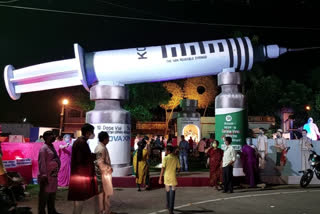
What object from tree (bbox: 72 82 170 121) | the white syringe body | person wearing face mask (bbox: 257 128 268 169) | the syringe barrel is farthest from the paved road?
tree (bbox: 72 82 170 121)

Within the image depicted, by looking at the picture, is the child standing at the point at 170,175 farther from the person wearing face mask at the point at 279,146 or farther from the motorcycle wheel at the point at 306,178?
the person wearing face mask at the point at 279,146

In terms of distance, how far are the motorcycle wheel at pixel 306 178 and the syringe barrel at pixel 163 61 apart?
165 inches

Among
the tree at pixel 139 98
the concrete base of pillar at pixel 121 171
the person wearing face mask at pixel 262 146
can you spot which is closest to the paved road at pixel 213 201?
the concrete base of pillar at pixel 121 171

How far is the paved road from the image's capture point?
25.9ft

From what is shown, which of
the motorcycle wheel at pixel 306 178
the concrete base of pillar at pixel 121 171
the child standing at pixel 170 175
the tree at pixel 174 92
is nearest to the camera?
the child standing at pixel 170 175

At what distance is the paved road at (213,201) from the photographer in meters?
7.89

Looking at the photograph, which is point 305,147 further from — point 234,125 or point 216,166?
point 216,166

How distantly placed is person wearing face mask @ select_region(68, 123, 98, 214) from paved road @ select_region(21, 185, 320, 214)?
7.17 ft

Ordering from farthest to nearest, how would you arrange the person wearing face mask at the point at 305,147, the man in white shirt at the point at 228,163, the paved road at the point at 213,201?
the person wearing face mask at the point at 305,147
the man in white shirt at the point at 228,163
the paved road at the point at 213,201

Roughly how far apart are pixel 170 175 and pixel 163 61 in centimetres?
453

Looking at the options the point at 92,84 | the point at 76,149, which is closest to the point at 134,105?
the point at 92,84

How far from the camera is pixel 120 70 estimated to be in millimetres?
11180

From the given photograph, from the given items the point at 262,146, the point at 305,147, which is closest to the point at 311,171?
the point at 305,147

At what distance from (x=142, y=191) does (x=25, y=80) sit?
4985mm
